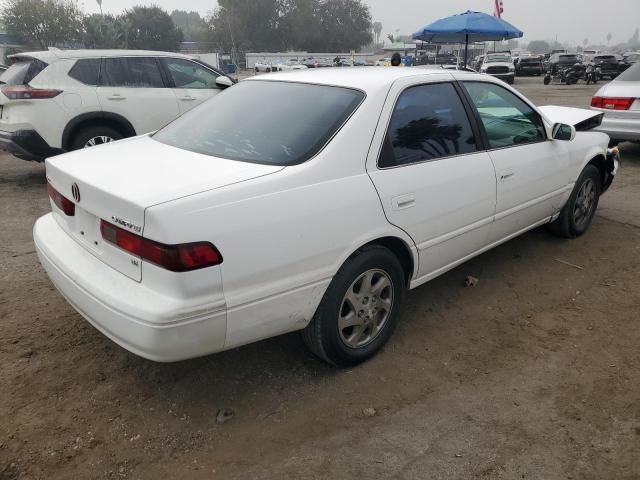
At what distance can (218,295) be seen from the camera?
2205mm

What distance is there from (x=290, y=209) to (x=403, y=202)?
0.77 meters

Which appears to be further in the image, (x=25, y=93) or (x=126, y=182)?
(x=25, y=93)

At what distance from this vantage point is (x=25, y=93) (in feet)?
20.2

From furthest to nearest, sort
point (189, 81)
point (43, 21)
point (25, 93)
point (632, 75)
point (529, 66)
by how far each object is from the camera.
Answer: point (43, 21) → point (529, 66) → point (632, 75) → point (189, 81) → point (25, 93)

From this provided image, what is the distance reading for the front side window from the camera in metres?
7.29

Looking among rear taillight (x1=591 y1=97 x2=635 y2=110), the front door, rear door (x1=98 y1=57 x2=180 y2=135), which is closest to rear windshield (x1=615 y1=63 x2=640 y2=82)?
rear taillight (x1=591 y1=97 x2=635 y2=110)

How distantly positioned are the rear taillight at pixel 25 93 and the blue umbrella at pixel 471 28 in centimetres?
881

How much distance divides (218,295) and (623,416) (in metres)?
2.10

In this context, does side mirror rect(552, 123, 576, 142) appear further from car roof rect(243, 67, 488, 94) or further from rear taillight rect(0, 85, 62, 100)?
rear taillight rect(0, 85, 62, 100)

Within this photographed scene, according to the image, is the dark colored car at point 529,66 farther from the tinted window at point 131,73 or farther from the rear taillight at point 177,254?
the rear taillight at point 177,254

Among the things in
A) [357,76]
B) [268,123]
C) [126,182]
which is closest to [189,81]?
[357,76]

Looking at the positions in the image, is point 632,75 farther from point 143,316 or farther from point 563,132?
point 143,316

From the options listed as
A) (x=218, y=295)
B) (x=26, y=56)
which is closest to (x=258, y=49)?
(x=26, y=56)

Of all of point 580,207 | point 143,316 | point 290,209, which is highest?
point 290,209
